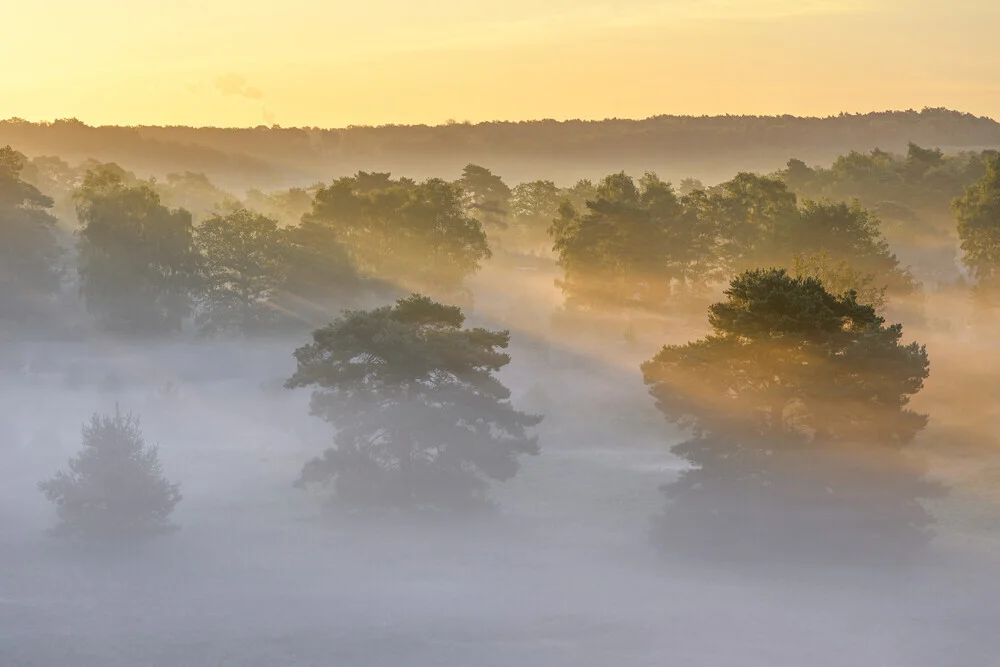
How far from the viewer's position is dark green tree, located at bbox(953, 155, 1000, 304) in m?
108

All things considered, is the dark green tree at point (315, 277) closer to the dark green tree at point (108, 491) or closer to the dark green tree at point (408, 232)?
the dark green tree at point (408, 232)

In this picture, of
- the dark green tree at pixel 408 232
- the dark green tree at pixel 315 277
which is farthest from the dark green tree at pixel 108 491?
the dark green tree at pixel 408 232

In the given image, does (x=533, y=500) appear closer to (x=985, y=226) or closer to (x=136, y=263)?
(x=136, y=263)

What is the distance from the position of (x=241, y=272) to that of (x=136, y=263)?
8.48 meters

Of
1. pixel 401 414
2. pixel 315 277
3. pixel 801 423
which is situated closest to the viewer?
pixel 801 423

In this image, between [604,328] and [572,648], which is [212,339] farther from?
[572,648]

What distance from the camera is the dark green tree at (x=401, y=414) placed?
2429 inches

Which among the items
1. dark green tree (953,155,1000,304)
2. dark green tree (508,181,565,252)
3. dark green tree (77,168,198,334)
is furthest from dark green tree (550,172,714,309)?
dark green tree (508,181,565,252)

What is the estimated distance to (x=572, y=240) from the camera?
375 ft

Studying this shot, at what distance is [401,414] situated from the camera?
202 ft

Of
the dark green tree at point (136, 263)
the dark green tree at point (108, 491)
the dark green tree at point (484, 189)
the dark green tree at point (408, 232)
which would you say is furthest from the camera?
the dark green tree at point (484, 189)

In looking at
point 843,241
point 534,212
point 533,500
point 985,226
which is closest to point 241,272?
point 533,500

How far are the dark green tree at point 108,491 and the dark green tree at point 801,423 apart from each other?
24.1m

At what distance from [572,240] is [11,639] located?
7108 cm
